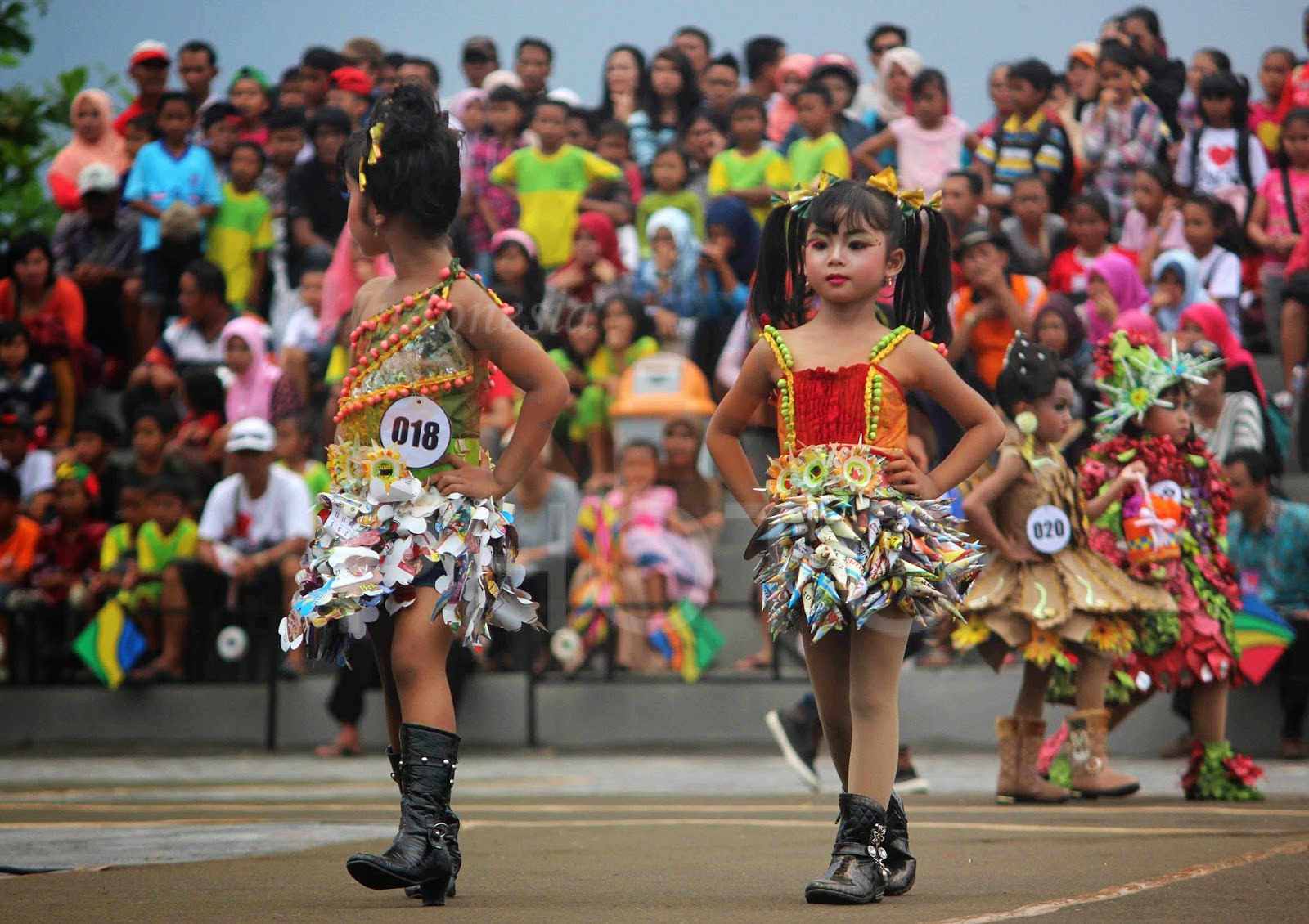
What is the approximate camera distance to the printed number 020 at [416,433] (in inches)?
183

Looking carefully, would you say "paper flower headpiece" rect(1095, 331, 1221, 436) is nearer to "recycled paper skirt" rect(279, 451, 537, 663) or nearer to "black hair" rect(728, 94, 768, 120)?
"recycled paper skirt" rect(279, 451, 537, 663)

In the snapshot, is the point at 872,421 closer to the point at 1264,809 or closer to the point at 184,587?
the point at 1264,809

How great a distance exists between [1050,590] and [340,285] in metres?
6.78

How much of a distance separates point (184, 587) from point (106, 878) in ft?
21.8

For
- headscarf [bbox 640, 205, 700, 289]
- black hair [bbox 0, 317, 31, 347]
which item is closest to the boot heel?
headscarf [bbox 640, 205, 700, 289]

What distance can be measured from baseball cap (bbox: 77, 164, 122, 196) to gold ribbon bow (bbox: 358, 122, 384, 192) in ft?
33.3

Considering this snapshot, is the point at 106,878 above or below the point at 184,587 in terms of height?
below

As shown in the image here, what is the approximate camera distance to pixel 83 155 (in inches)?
581

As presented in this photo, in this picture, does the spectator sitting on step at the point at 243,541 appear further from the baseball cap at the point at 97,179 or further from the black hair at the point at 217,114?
the black hair at the point at 217,114

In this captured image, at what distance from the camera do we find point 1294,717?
32.5 feet

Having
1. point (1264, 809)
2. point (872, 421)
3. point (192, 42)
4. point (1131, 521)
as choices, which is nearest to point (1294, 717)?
point (1131, 521)

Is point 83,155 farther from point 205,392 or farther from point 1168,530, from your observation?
point 1168,530

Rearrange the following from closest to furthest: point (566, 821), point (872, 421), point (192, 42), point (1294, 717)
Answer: point (872, 421), point (566, 821), point (1294, 717), point (192, 42)

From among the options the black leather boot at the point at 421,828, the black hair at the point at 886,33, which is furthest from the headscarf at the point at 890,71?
the black leather boot at the point at 421,828
